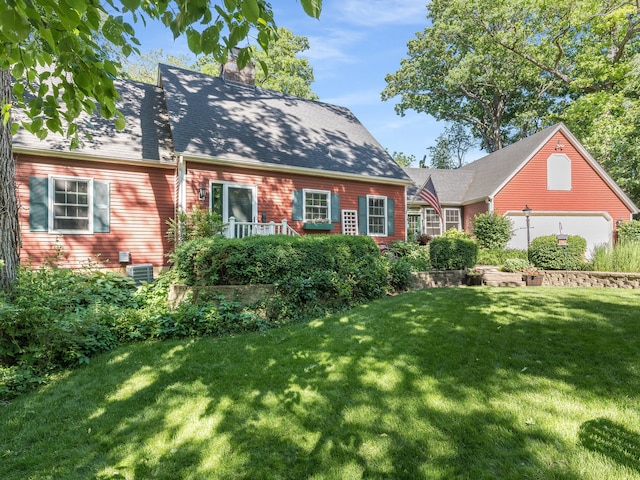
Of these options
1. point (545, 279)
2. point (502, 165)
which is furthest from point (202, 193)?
point (502, 165)

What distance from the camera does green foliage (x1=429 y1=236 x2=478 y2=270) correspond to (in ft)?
28.7

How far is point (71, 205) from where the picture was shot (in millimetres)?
8523

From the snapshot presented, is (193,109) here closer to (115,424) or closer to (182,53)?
(115,424)

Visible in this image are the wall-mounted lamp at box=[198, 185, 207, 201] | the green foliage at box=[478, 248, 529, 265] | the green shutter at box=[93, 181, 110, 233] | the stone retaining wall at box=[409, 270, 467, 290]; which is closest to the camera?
the stone retaining wall at box=[409, 270, 467, 290]

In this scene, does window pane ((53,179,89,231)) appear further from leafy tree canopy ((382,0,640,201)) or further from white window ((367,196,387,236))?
leafy tree canopy ((382,0,640,201))

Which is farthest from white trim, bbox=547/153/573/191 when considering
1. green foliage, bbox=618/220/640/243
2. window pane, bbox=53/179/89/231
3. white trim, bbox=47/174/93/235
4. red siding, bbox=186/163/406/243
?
window pane, bbox=53/179/89/231

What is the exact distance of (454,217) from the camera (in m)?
17.8

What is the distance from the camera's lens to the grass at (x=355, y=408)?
2197 mm

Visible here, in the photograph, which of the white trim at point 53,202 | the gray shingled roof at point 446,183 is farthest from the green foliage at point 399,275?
the gray shingled roof at point 446,183

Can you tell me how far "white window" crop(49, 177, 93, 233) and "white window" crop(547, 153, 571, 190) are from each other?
18.7 m

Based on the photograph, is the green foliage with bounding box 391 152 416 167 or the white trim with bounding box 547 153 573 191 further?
the green foliage with bounding box 391 152 416 167

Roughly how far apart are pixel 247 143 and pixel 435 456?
9.92 m

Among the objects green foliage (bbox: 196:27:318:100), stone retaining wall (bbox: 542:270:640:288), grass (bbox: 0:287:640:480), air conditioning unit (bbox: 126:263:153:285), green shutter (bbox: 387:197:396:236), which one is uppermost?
green foliage (bbox: 196:27:318:100)

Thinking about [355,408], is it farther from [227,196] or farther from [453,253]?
[227,196]
